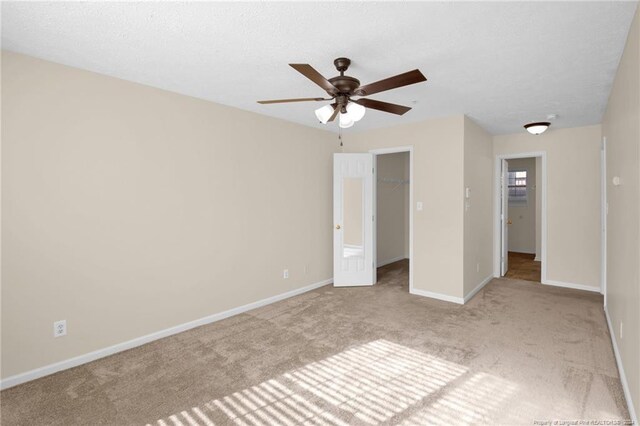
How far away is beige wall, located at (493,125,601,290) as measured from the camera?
4781 mm

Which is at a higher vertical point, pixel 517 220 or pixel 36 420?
pixel 517 220

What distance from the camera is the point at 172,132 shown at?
10.9 feet

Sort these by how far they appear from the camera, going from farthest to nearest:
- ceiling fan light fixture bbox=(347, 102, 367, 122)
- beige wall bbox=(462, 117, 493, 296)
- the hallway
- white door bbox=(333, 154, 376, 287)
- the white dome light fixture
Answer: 1. the hallway
2. white door bbox=(333, 154, 376, 287)
3. beige wall bbox=(462, 117, 493, 296)
4. the white dome light fixture
5. ceiling fan light fixture bbox=(347, 102, 367, 122)

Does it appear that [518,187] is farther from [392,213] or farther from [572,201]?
[392,213]

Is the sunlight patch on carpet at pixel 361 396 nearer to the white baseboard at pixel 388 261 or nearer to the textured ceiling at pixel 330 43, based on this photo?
the textured ceiling at pixel 330 43

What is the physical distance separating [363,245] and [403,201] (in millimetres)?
2665

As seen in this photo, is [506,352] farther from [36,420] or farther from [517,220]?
[517,220]

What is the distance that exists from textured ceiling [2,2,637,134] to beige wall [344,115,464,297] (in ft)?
3.26

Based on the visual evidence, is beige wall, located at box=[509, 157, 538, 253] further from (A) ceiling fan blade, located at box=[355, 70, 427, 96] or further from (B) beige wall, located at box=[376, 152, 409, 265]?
(A) ceiling fan blade, located at box=[355, 70, 427, 96]

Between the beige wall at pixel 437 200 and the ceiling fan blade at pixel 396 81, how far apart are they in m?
2.32

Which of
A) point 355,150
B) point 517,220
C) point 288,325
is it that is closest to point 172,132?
point 288,325

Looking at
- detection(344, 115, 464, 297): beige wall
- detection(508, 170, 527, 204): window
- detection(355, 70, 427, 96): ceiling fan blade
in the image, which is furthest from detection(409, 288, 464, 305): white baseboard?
detection(508, 170, 527, 204): window

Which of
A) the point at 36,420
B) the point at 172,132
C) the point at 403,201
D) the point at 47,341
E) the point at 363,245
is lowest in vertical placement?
the point at 36,420

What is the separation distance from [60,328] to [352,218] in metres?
3.62
